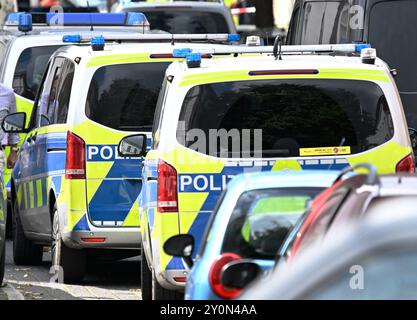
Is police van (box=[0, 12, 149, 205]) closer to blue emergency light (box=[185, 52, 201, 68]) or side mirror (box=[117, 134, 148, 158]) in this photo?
side mirror (box=[117, 134, 148, 158])

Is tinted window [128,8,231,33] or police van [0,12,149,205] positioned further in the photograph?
tinted window [128,8,231,33]

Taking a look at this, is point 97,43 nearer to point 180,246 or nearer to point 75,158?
point 75,158

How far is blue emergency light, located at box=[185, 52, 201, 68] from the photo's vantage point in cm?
952

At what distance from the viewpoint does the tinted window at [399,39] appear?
13.7 meters

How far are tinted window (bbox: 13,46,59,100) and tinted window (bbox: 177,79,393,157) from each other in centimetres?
647

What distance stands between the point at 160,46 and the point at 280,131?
299cm

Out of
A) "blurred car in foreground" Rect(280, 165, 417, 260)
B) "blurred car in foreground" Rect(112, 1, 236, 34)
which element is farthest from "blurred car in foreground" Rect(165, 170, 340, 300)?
"blurred car in foreground" Rect(112, 1, 236, 34)

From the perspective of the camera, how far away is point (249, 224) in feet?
23.0

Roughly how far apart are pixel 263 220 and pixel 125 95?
5008 mm

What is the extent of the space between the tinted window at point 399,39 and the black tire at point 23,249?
3553 mm

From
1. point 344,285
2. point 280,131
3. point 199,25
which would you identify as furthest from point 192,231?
point 199,25

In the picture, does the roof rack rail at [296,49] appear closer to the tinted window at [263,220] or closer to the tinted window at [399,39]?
the tinted window at [399,39]

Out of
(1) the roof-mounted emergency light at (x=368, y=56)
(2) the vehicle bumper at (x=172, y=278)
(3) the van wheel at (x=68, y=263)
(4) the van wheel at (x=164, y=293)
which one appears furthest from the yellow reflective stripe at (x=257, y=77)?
(3) the van wheel at (x=68, y=263)
